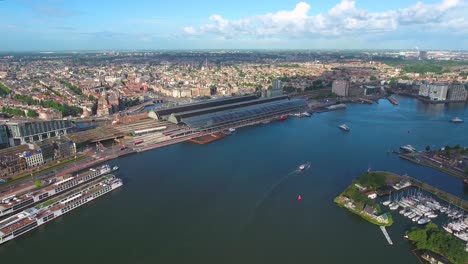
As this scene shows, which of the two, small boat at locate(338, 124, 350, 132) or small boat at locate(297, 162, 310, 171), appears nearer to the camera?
small boat at locate(297, 162, 310, 171)

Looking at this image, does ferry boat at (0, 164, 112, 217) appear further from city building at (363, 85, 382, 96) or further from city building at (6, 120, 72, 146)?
city building at (363, 85, 382, 96)

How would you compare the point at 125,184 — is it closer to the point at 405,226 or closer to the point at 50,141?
the point at 50,141

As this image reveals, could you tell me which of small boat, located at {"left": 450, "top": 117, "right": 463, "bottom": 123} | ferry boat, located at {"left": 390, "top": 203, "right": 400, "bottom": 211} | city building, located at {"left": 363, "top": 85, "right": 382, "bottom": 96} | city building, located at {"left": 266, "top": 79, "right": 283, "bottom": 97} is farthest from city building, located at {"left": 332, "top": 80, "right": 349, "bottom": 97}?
ferry boat, located at {"left": 390, "top": 203, "right": 400, "bottom": 211}

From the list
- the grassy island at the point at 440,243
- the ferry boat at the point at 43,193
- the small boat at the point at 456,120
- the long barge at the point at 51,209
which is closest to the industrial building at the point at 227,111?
the ferry boat at the point at 43,193

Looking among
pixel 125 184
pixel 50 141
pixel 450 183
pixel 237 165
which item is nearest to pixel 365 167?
pixel 450 183

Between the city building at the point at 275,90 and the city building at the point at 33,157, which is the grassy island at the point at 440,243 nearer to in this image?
the city building at the point at 33,157

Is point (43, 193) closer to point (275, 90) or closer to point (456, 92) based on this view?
Answer: point (275, 90)
